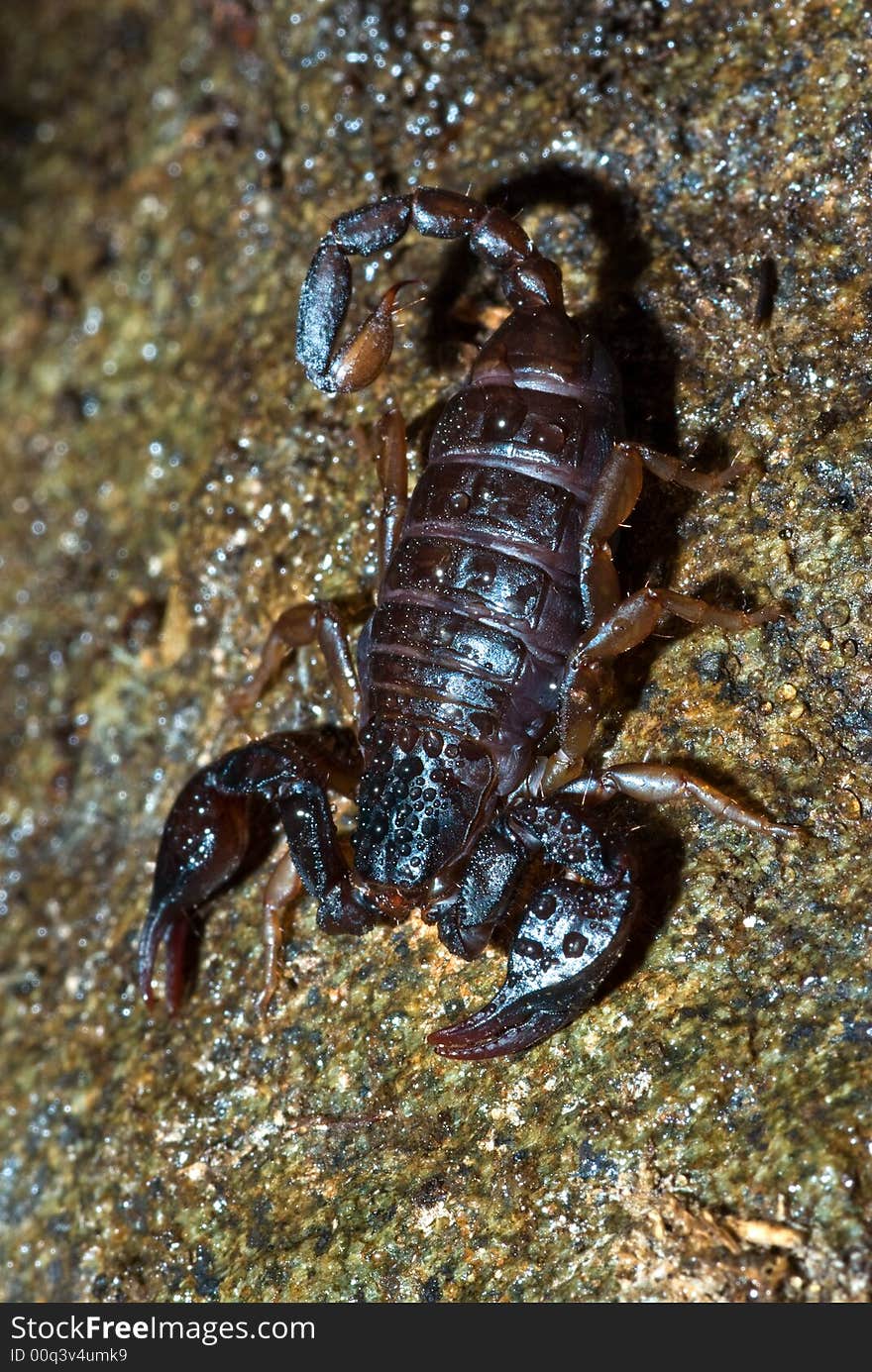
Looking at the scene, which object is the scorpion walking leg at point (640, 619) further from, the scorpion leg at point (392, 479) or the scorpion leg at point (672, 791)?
the scorpion leg at point (392, 479)

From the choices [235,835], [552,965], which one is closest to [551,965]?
[552,965]

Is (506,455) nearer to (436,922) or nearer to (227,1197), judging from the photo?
(436,922)

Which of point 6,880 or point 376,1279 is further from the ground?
point 6,880

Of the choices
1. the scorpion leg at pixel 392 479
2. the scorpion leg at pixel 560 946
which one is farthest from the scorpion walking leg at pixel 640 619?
the scorpion leg at pixel 392 479

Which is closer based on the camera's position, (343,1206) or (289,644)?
(343,1206)

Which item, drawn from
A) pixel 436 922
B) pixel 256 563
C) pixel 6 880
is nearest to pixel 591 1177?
pixel 436 922

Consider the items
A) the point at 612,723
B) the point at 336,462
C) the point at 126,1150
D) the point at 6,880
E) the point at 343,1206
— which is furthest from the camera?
Answer: the point at 6,880

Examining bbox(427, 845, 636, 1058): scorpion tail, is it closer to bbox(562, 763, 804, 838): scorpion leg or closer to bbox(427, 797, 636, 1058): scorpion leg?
bbox(427, 797, 636, 1058): scorpion leg
